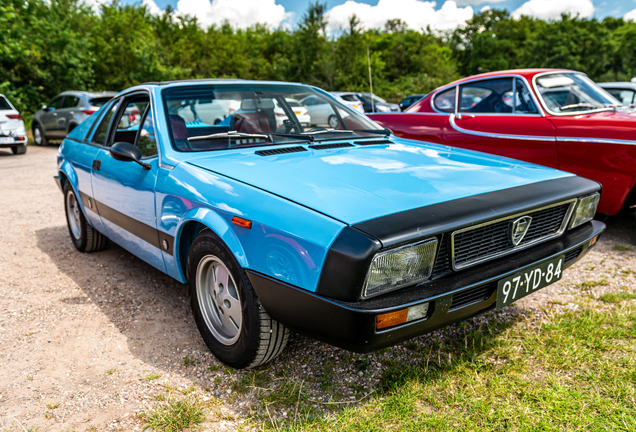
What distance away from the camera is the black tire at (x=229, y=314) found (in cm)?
199

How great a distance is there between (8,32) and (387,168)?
60.4 feet

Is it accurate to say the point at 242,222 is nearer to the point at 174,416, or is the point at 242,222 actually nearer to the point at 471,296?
the point at 174,416

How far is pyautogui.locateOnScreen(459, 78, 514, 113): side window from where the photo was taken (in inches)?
190

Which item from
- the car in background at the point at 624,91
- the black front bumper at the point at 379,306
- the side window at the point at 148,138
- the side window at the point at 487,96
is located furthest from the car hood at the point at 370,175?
the car in background at the point at 624,91

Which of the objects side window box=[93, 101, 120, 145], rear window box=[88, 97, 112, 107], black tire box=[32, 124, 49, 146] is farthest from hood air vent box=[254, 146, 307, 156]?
black tire box=[32, 124, 49, 146]

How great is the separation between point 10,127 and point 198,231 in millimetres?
11652

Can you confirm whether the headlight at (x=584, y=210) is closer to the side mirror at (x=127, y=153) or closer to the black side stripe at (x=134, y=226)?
the black side stripe at (x=134, y=226)

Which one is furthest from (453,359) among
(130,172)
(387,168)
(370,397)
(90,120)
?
(90,120)

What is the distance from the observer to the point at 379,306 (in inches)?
64.9

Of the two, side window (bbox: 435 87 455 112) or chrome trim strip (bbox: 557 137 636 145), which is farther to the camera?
side window (bbox: 435 87 455 112)

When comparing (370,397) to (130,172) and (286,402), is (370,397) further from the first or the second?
(130,172)

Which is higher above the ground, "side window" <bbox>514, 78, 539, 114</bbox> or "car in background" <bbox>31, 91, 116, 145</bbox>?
"side window" <bbox>514, 78, 539, 114</bbox>

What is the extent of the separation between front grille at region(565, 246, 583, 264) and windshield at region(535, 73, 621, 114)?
2.40m

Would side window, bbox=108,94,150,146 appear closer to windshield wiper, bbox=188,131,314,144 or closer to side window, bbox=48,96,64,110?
windshield wiper, bbox=188,131,314,144
